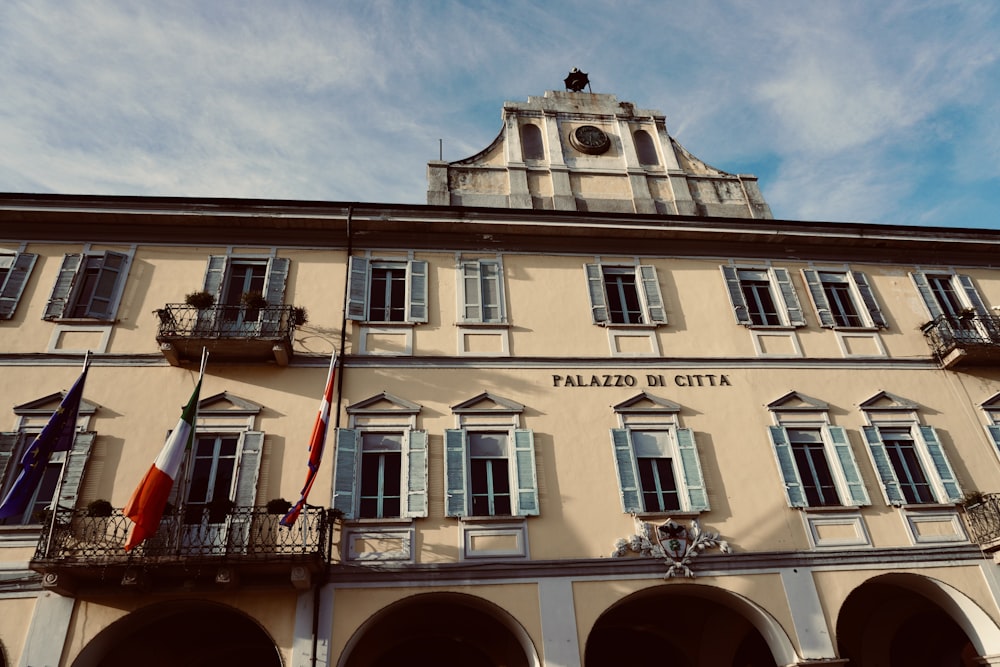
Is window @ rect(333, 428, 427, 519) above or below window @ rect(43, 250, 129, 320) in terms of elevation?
below

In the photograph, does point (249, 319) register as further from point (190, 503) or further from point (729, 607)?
point (729, 607)

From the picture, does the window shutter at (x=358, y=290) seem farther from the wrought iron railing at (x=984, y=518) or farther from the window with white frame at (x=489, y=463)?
the wrought iron railing at (x=984, y=518)

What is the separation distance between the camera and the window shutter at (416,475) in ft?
35.9

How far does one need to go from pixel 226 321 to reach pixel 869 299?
12713mm

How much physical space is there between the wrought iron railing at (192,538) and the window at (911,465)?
9.54m

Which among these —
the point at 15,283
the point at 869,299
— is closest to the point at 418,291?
the point at 15,283

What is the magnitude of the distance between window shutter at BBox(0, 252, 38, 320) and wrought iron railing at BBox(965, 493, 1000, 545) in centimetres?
1693

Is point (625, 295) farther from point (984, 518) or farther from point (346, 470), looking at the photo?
point (984, 518)

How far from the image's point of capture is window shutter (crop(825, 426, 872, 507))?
11.9m

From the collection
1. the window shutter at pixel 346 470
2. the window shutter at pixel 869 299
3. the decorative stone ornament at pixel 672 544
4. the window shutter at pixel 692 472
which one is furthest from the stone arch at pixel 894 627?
the window shutter at pixel 346 470

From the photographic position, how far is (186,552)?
9.71 meters

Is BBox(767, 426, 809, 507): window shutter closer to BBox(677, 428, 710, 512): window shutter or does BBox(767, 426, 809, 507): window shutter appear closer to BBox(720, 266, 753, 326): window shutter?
BBox(677, 428, 710, 512): window shutter

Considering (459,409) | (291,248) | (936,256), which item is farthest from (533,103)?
(936,256)

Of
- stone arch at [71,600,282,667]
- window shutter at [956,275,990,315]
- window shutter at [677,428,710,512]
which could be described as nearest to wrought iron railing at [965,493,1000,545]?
window shutter at [677,428,710,512]
